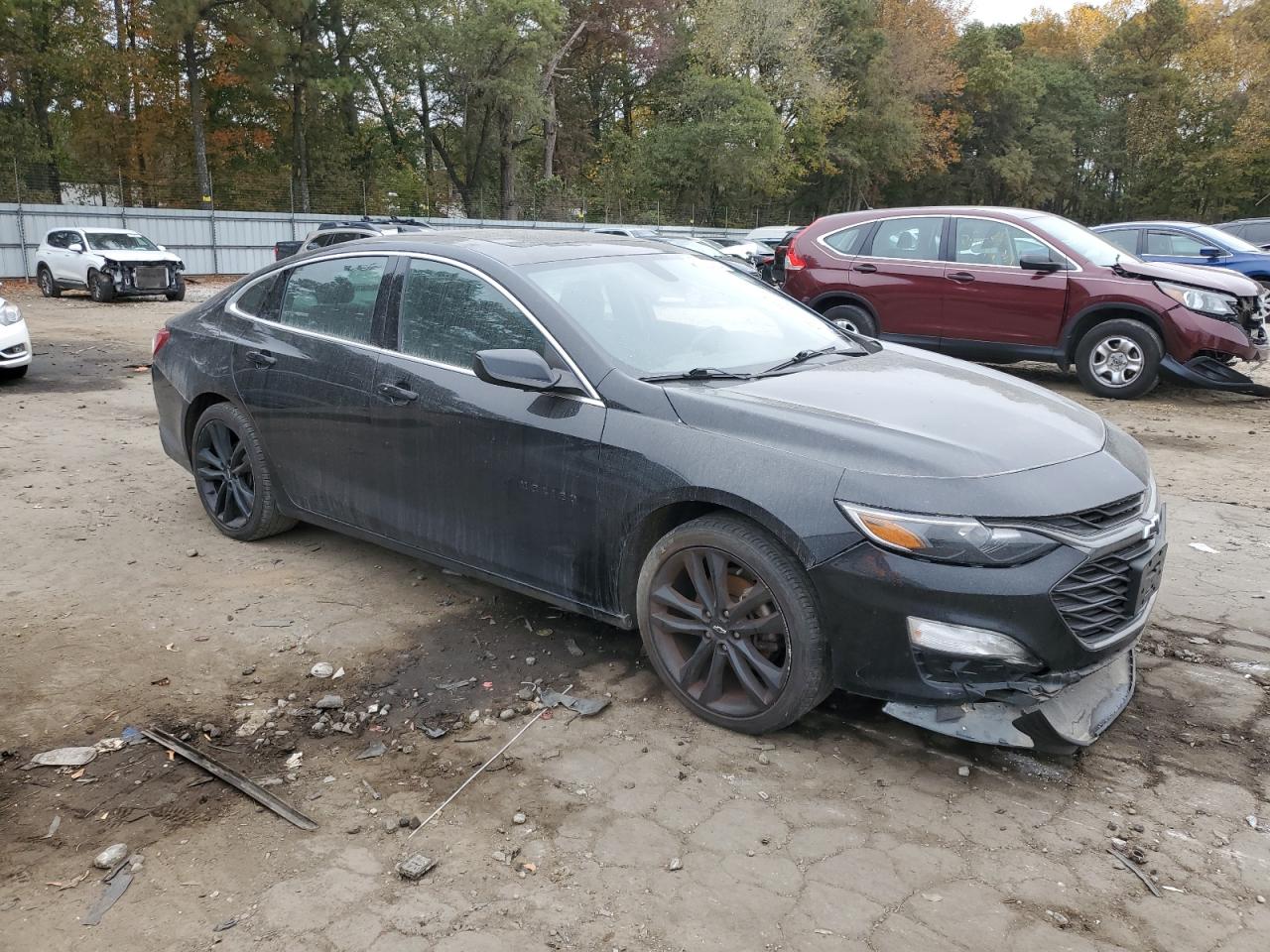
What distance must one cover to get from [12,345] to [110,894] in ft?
29.6

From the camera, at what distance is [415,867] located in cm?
275

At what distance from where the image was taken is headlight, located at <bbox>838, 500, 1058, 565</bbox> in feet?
9.73

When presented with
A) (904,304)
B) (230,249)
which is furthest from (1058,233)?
(230,249)

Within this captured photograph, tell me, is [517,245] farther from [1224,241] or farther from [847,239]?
[1224,241]

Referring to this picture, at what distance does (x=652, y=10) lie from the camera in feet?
160

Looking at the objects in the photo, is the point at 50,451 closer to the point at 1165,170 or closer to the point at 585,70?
the point at 585,70

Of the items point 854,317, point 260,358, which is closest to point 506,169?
point 854,317

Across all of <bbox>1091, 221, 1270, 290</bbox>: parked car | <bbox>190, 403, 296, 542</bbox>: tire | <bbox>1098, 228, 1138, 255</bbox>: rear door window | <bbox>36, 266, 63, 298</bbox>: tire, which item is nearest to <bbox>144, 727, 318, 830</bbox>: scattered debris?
<bbox>190, 403, 296, 542</bbox>: tire

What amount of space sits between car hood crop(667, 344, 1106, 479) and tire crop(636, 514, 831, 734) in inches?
14.0

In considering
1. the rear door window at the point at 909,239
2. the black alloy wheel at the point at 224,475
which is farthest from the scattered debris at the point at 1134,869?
the rear door window at the point at 909,239

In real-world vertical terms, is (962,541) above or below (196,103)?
below

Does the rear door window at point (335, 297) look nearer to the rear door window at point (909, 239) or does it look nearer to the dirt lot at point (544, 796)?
the dirt lot at point (544, 796)

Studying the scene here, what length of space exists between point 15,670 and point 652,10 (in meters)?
50.7

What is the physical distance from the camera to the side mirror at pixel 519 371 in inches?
146
